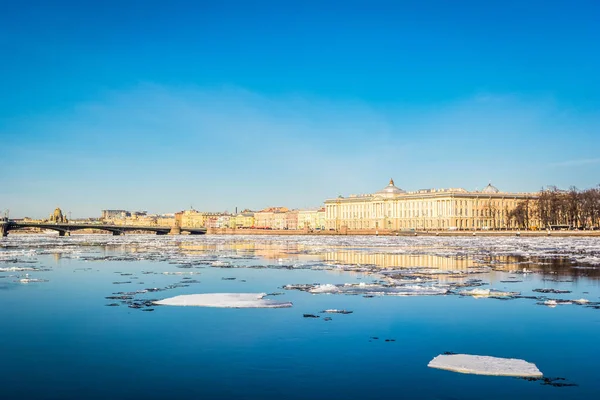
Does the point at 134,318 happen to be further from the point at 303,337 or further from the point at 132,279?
the point at 132,279

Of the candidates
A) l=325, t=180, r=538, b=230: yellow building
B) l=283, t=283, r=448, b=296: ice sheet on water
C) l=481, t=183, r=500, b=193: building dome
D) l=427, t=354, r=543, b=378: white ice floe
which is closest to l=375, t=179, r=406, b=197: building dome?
l=325, t=180, r=538, b=230: yellow building

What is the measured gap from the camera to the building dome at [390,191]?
15657cm

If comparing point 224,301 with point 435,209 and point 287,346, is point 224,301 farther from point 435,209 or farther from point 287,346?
point 435,209

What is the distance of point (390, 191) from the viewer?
158000mm

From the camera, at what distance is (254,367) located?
862 cm

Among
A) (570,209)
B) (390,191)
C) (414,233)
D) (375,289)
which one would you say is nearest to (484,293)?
(375,289)

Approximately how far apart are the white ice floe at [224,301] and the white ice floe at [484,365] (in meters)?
5.54

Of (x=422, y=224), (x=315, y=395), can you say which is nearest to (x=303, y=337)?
(x=315, y=395)

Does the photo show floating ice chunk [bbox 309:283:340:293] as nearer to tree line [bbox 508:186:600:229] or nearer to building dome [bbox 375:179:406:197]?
tree line [bbox 508:186:600:229]

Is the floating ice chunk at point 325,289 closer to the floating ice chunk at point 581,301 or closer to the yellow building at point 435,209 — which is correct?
the floating ice chunk at point 581,301

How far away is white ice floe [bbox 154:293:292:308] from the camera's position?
13.9m

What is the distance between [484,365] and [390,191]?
15071 cm

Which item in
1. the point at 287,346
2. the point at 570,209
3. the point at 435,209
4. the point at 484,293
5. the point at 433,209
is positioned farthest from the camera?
the point at 433,209

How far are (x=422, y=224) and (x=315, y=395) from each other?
13858 centimetres
